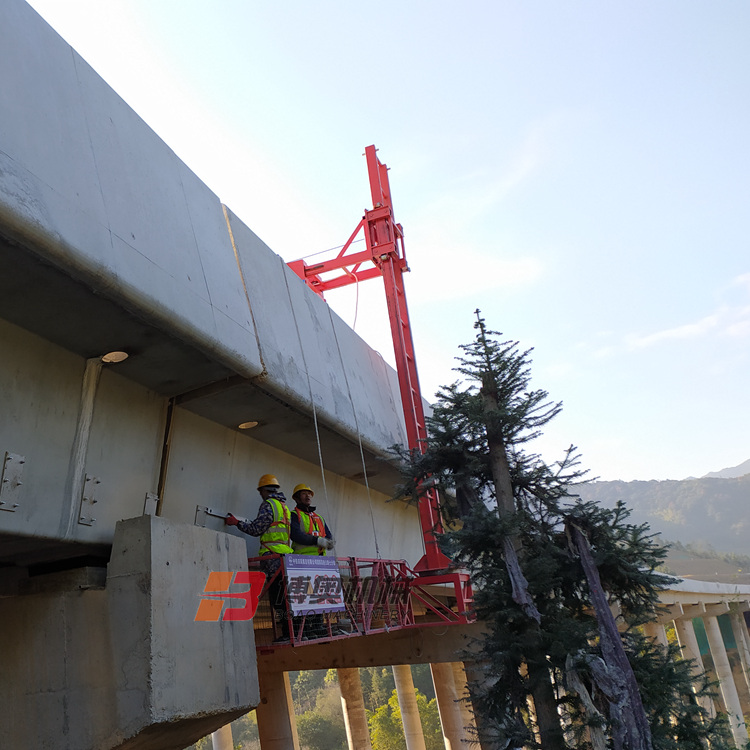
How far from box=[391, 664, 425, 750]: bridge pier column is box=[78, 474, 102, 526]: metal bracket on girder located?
21851mm

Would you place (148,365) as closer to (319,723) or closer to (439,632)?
(439,632)

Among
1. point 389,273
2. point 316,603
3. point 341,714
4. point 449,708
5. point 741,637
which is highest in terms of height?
point 389,273

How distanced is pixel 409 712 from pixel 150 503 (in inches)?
888

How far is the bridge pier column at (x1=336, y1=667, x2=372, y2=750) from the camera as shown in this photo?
24438 millimetres

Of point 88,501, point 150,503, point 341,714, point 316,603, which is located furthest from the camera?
point 341,714

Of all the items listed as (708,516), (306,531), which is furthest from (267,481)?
(708,516)

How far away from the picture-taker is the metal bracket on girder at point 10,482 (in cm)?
543

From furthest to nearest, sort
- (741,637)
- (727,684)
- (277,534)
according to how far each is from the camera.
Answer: (741,637)
(727,684)
(277,534)

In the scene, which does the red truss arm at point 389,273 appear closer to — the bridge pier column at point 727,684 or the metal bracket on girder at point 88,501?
the metal bracket on girder at point 88,501

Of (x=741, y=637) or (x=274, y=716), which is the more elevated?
(x=274, y=716)

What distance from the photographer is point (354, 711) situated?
2477 centimetres

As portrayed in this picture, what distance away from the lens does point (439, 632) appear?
1584 centimetres

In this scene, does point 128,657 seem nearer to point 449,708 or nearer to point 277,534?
point 277,534

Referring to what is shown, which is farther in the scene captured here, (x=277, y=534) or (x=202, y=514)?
(x=202, y=514)
